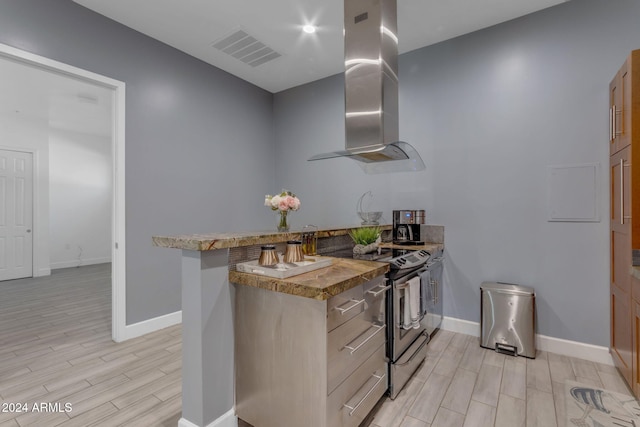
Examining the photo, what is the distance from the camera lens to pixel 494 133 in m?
2.97

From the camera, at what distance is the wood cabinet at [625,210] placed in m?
1.94

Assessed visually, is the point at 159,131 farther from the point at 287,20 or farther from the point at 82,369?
the point at 82,369

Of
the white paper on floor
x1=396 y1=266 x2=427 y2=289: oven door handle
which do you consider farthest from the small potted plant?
the white paper on floor

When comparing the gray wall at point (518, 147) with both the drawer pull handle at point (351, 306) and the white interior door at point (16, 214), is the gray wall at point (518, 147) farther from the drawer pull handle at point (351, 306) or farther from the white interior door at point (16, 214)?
the white interior door at point (16, 214)

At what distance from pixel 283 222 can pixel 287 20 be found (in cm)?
210

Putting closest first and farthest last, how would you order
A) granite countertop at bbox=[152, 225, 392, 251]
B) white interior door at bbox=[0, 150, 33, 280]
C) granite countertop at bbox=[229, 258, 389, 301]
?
granite countertop at bbox=[229, 258, 389, 301]
granite countertop at bbox=[152, 225, 392, 251]
white interior door at bbox=[0, 150, 33, 280]

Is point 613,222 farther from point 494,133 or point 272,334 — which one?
point 272,334

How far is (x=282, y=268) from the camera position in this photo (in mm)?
1644

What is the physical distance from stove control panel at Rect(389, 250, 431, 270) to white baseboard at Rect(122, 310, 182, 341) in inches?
106

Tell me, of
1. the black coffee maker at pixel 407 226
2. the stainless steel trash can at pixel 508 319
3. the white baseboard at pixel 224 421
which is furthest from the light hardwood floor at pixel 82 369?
the stainless steel trash can at pixel 508 319

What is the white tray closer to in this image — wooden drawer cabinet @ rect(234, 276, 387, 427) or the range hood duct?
wooden drawer cabinet @ rect(234, 276, 387, 427)

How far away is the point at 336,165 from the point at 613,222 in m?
2.83

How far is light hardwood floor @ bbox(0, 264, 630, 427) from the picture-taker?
72.4 inches

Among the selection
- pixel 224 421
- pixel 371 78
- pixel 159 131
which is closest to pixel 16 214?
pixel 159 131
